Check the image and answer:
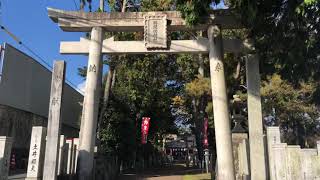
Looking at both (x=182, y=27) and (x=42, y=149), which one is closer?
(x=42, y=149)

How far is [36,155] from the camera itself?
1247 cm

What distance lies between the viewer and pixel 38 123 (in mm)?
31109

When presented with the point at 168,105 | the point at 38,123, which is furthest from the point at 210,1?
the point at 168,105

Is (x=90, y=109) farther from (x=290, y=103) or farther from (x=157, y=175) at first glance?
(x=290, y=103)

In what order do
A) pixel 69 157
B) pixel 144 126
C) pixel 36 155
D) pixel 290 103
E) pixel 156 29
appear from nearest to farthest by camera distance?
pixel 36 155, pixel 156 29, pixel 69 157, pixel 290 103, pixel 144 126

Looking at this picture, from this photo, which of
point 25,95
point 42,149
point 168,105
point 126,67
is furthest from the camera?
point 168,105

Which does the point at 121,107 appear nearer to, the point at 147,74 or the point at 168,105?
the point at 147,74

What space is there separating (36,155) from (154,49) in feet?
20.6

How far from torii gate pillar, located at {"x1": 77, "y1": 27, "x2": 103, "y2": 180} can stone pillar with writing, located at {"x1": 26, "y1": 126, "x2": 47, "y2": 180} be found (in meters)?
2.74

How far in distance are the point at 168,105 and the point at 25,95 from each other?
13.3 meters

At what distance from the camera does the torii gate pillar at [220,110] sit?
587 inches

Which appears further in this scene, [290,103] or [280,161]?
[290,103]

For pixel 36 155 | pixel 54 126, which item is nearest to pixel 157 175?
pixel 54 126

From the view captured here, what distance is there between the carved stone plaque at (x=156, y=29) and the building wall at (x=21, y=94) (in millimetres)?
11094
